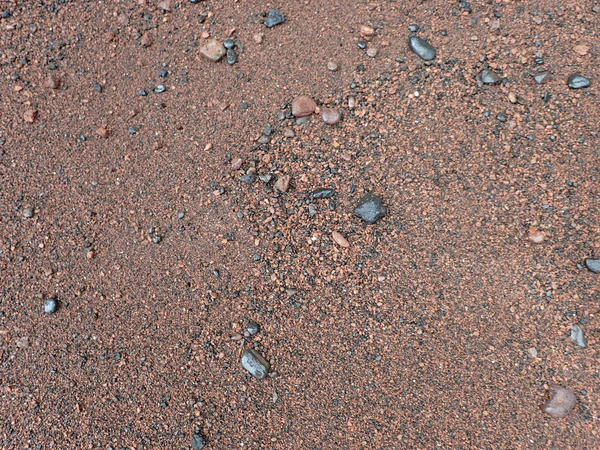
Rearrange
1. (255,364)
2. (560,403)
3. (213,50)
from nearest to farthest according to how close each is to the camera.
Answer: (560,403) → (255,364) → (213,50)

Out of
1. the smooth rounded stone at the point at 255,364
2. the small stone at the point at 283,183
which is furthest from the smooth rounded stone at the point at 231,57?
the smooth rounded stone at the point at 255,364

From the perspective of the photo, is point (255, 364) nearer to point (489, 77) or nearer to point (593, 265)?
point (593, 265)

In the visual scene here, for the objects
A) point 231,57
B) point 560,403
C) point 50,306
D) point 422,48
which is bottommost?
point 560,403

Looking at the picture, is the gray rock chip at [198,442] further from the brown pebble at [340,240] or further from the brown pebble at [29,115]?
the brown pebble at [29,115]

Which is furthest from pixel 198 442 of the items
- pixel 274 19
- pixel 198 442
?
pixel 274 19

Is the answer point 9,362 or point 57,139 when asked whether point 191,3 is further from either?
point 9,362

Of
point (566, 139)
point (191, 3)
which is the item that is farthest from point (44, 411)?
point (566, 139)
